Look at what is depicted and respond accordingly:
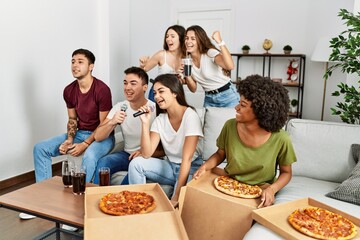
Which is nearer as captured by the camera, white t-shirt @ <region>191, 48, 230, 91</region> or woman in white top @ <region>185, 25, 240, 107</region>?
woman in white top @ <region>185, 25, 240, 107</region>

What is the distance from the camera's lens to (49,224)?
8.77 ft

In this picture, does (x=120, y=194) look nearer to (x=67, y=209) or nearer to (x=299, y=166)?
(x=67, y=209)

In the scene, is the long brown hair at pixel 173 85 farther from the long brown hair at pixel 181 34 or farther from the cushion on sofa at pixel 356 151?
the cushion on sofa at pixel 356 151

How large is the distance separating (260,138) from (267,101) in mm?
229

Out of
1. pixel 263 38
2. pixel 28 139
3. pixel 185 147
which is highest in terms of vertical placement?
pixel 263 38

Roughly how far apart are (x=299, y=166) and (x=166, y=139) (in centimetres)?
92

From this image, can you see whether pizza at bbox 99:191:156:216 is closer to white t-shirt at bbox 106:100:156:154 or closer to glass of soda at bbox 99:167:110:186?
glass of soda at bbox 99:167:110:186

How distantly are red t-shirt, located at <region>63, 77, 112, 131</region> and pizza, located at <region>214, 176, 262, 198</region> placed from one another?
4.42ft

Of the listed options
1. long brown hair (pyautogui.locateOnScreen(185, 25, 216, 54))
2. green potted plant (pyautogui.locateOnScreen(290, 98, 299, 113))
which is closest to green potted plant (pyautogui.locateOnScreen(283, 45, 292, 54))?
green potted plant (pyautogui.locateOnScreen(290, 98, 299, 113))

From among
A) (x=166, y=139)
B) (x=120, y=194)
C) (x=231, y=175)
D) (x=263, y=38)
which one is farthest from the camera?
(x=263, y=38)

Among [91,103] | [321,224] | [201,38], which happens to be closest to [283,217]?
[321,224]

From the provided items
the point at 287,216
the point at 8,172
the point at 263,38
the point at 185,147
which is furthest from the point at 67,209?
the point at 263,38

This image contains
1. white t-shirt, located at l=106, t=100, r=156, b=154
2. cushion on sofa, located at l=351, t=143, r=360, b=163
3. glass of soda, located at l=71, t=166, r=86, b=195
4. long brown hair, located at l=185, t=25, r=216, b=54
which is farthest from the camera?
long brown hair, located at l=185, t=25, r=216, b=54

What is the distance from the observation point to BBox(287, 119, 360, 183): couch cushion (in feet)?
7.49
